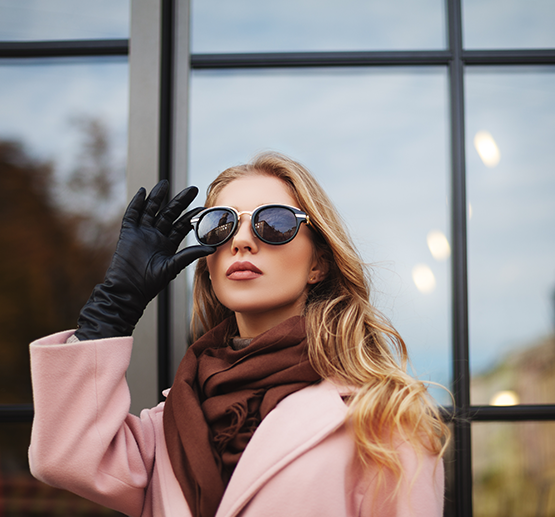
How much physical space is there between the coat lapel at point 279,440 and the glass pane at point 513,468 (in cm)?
136

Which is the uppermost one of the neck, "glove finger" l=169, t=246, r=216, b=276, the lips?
"glove finger" l=169, t=246, r=216, b=276

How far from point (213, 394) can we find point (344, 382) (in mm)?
386

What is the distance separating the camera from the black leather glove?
1.14 meters

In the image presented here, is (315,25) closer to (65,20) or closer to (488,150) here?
(488,150)

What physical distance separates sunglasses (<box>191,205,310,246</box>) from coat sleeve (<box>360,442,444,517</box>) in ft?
2.14

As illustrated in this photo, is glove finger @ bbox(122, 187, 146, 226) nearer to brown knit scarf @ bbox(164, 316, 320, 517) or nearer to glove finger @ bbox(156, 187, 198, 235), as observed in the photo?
glove finger @ bbox(156, 187, 198, 235)

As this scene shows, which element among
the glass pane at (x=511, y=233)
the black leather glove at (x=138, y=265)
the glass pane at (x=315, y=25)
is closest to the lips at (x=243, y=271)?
the black leather glove at (x=138, y=265)

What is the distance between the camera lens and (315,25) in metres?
2.19

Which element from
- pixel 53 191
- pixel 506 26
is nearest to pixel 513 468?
pixel 506 26

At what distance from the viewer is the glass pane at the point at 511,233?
2053mm

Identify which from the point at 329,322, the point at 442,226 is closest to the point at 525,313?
the point at 442,226

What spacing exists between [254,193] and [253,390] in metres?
0.59

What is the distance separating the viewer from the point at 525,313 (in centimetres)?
206

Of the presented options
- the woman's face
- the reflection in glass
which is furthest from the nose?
the reflection in glass
